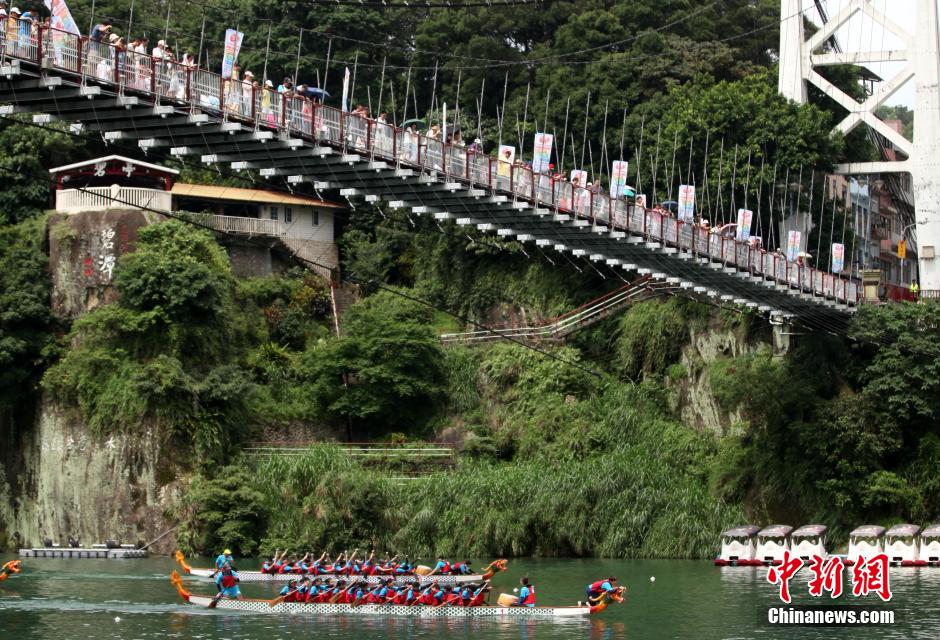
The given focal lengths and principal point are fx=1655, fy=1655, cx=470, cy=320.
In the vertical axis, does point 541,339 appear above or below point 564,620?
above

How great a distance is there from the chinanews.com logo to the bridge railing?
922cm

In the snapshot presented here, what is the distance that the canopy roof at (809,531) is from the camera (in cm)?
4838

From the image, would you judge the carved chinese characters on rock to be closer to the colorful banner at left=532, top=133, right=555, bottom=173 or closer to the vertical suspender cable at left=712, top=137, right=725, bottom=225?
the colorful banner at left=532, top=133, right=555, bottom=173

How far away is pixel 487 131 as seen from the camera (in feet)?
226

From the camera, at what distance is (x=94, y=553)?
175 feet

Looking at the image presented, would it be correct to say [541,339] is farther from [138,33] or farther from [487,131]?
[138,33]

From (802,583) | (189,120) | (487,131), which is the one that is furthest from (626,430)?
(189,120)

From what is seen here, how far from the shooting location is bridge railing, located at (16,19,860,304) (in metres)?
34.4

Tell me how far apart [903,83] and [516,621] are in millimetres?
30587

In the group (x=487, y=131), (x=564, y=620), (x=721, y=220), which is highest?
(x=487, y=131)

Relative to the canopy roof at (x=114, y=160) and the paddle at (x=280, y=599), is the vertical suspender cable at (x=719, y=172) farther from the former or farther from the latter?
the paddle at (x=280, y=599)

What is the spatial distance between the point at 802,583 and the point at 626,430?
13.1m

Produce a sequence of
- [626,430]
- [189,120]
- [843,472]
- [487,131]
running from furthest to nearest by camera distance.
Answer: [487,131] < [626,430] < [843,472] < [189,120]

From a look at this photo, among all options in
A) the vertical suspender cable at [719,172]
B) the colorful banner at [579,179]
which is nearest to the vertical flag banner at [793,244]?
the vertical suspender cable at [719,172]
